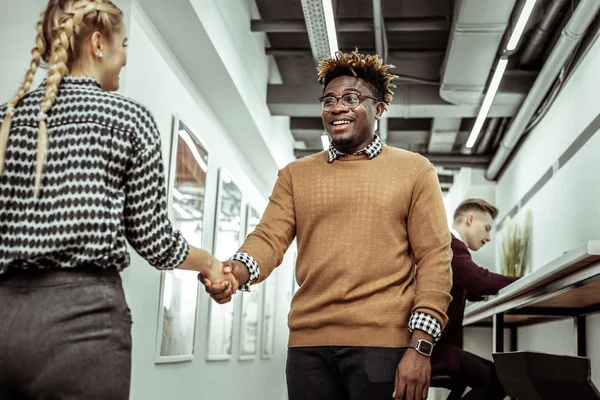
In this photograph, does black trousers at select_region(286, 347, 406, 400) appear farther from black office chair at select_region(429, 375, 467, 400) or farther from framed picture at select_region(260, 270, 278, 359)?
framed picture at select_region(260, 270, 278, 359)

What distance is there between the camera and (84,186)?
1.39m

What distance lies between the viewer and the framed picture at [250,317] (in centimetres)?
686

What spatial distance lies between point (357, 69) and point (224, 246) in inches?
144

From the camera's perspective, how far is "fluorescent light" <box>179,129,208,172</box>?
458 cm

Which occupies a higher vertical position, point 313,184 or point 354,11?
point 354,11

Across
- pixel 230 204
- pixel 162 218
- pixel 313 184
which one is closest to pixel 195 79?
pixel 230 204

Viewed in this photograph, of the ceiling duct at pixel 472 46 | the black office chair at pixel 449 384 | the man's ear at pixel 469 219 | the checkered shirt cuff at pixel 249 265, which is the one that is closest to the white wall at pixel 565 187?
the ceiling duct at pixel 472 46

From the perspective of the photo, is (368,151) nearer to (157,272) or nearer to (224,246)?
(157,272)

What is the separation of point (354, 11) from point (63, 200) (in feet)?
18.0

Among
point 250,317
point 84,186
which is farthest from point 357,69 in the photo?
point 250,317

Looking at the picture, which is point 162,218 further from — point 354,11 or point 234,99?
point 354,11

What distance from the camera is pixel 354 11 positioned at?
6527mm

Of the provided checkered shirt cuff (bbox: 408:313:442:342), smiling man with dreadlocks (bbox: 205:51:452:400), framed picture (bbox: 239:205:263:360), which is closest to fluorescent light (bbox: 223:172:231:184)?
framed picture (bbox: 239:205:263:360)

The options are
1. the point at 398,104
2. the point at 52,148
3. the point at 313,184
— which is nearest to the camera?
the point at 52,148
